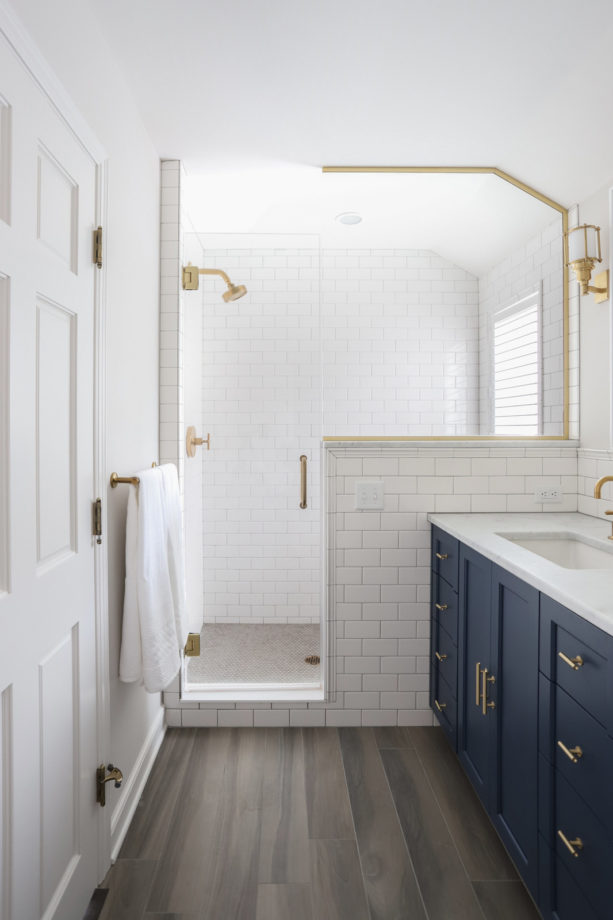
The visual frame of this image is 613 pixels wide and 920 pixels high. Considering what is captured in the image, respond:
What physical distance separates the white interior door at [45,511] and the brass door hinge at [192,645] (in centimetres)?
89

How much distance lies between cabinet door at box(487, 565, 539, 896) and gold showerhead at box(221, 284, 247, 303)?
59.0 inches

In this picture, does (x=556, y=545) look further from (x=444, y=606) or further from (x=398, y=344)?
(x=398, y=344)

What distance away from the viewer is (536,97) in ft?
6.51

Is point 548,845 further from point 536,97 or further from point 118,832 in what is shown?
point 536,97

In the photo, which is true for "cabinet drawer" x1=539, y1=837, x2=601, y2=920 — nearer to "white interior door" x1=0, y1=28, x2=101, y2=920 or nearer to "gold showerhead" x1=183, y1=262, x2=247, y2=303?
"white interior door" x1=0, y1=28, x2=101, y2=920

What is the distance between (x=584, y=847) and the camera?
1188 mm

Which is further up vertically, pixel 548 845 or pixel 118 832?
pixel 548 845

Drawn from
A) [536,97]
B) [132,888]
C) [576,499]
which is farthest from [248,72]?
[132,888]

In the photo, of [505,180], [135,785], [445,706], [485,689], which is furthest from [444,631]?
[505,180]

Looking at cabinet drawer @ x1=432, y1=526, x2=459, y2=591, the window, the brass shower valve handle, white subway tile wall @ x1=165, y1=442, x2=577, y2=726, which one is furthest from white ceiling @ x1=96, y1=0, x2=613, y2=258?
cabinet drawer @ x1=432, y1=526, x2=459, y2=591

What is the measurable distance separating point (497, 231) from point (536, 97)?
22.6 inches

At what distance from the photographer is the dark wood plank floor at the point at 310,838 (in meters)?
1.55

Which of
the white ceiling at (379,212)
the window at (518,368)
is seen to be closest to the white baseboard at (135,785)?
the window at (518,368)

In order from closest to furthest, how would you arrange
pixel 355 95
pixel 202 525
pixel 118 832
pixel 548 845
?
1. pixel 548 845
2. pixel 118 832
3. pixel 355 95
4. pixel 202 525
